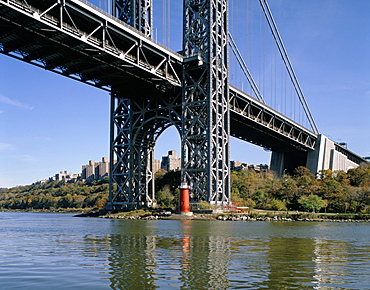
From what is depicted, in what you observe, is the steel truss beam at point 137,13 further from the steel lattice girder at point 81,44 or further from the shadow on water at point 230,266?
the shadow on water at point 230,266

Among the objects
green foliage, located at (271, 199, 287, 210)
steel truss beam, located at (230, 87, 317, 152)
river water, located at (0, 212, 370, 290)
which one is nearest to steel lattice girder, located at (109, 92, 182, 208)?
steel truss beam, located at (230, 87, 317, 152)

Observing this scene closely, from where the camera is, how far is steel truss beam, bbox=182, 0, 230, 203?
55.9 meters

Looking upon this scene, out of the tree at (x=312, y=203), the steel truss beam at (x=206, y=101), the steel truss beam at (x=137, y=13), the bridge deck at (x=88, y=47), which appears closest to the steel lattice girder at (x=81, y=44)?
the bridge deck at (x=88, y=47)

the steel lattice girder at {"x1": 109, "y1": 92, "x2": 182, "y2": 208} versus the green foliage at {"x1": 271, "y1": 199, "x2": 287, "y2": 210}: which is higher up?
the steel lattice girder at {"x1": 109, "y1": 92, "x2": 182, "y2": 208}

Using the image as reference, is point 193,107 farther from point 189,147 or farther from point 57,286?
point 57,286

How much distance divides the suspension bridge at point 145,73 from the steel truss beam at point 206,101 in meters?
0.13

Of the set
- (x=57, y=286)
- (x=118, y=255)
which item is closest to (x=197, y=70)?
(x=118, y=255)

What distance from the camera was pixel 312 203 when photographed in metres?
61.9

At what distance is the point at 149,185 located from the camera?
235 ft

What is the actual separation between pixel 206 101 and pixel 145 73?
8648 millimetres

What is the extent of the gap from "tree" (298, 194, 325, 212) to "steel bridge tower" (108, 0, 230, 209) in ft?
40.7

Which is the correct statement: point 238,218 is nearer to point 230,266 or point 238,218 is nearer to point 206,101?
point 206,101

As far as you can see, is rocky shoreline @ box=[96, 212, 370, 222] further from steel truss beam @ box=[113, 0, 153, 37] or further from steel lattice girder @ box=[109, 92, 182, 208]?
steel truss beam @ box=[113, 0, 153, 37]

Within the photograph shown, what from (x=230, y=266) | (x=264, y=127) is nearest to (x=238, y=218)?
(x=264, y=127)
